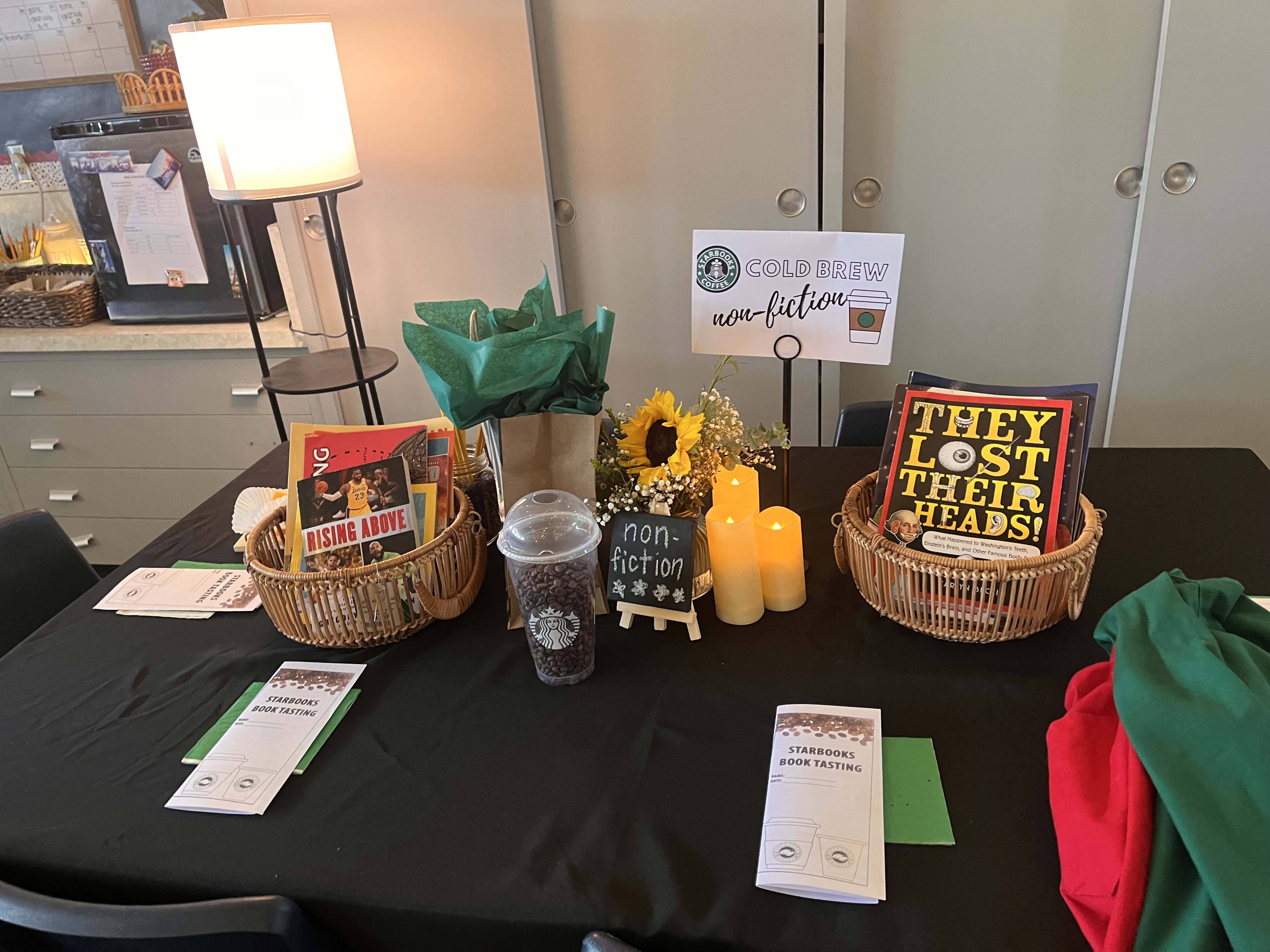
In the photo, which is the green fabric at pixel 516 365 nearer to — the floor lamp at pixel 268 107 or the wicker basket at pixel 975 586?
the wicker basket at pixel 975 586

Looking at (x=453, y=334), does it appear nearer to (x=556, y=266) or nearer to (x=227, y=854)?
(x=227, y=854)

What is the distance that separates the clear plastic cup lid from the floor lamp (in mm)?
1054

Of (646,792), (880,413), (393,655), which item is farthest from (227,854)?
(880,413)

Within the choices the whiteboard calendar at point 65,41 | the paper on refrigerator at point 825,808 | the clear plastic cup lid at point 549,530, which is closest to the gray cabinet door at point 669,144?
the clear plastic cup lid at point 549,530

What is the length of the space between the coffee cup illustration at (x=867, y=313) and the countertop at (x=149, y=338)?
5.65 ft

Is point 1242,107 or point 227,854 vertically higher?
point 1242,107

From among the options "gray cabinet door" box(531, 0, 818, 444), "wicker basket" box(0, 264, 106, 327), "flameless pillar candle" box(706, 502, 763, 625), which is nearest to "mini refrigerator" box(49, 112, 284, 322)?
"wicker basket" box(0, 264, 106, 327)

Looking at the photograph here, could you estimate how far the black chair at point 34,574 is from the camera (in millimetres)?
1386

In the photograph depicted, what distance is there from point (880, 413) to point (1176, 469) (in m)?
0.49

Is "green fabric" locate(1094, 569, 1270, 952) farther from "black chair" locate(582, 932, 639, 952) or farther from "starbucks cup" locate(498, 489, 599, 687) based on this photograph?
"starbucks cup" locate(498, 489, 599, 687)

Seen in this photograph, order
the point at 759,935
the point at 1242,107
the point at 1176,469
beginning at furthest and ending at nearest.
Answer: the point at 1242,107
the point at 1176,469
the point at 759,935

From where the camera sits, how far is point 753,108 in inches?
77.5

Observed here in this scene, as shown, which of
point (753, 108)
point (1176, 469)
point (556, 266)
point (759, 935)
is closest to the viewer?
point (759, 935)

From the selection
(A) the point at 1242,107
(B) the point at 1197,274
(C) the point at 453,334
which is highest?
(A) the point at 1242,107
